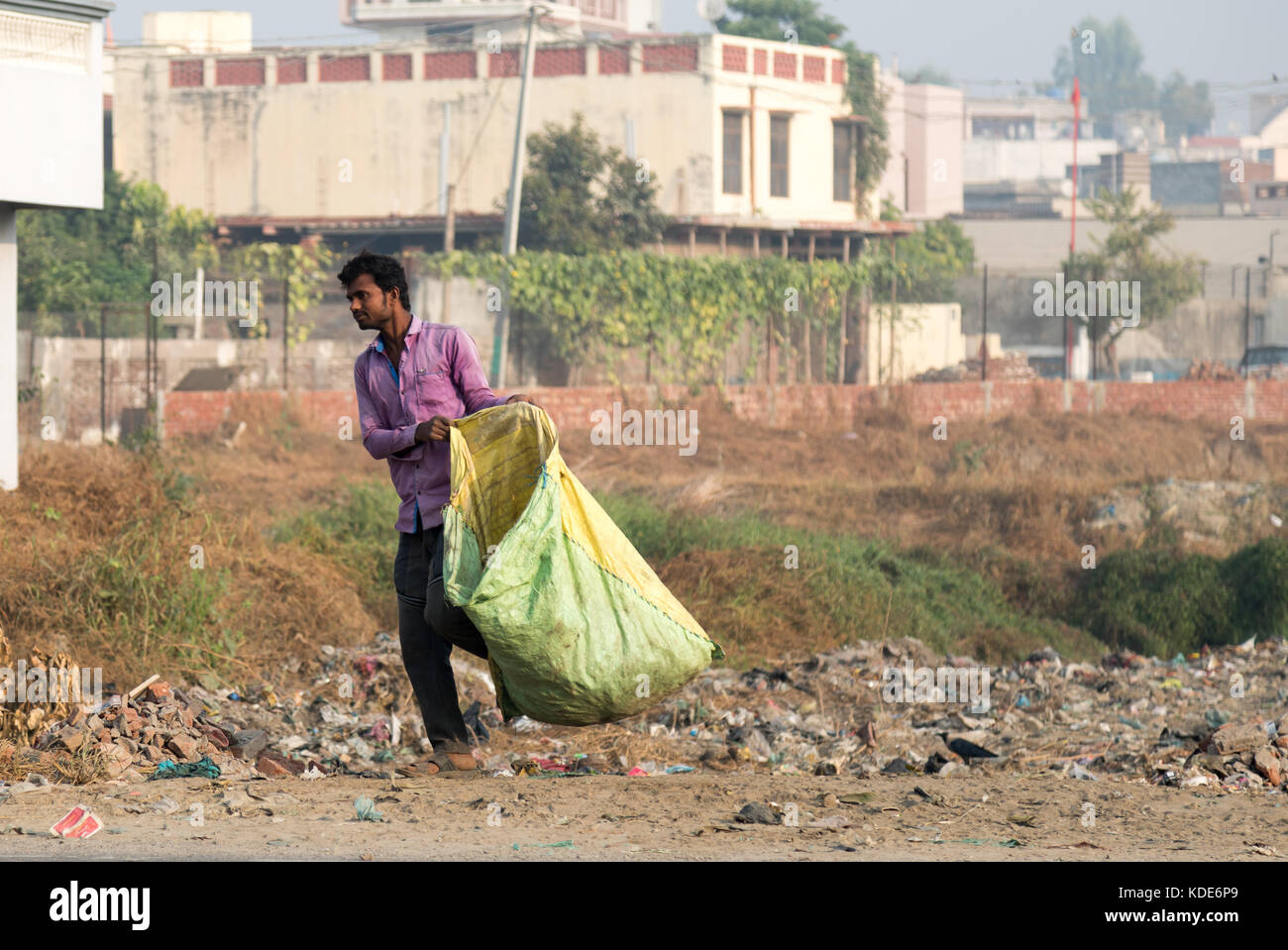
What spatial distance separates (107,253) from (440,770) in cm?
2738

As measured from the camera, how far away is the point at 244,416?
19.1 meters

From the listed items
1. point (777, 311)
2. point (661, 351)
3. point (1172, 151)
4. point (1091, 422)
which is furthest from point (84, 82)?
point (1172, 151)

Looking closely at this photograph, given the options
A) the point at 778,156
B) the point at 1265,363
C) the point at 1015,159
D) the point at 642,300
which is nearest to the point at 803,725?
the point at 642,300

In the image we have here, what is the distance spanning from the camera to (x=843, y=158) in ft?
118

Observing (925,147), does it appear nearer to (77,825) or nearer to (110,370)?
(110,370)

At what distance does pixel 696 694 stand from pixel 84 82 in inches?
249

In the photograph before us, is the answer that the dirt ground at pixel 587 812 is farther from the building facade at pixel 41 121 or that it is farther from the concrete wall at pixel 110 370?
the concrete wall at pixel 110 370

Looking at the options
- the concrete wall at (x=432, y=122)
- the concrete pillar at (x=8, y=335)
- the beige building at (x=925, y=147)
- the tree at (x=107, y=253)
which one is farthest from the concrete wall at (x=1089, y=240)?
the concrete pillar at (x=8, y=335)

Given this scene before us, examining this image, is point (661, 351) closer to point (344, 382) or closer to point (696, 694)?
point (344, 382)

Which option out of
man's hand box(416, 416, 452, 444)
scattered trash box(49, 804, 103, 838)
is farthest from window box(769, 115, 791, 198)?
scattered trash box(49, 804, 103, 838)

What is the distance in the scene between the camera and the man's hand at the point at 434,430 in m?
5.18

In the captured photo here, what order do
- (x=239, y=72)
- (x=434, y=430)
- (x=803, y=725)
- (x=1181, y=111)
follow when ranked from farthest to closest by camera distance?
1. (x=1181, y=111)
2. (x=239, y=72)
3. (x=803, y=725)
4. (x=434, y=430)

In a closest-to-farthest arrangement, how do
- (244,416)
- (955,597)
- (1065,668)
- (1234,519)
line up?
(1065,668), (955,597), (1234,519), (244,416)

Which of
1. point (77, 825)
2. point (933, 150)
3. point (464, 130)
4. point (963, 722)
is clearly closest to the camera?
point (77, 825)
